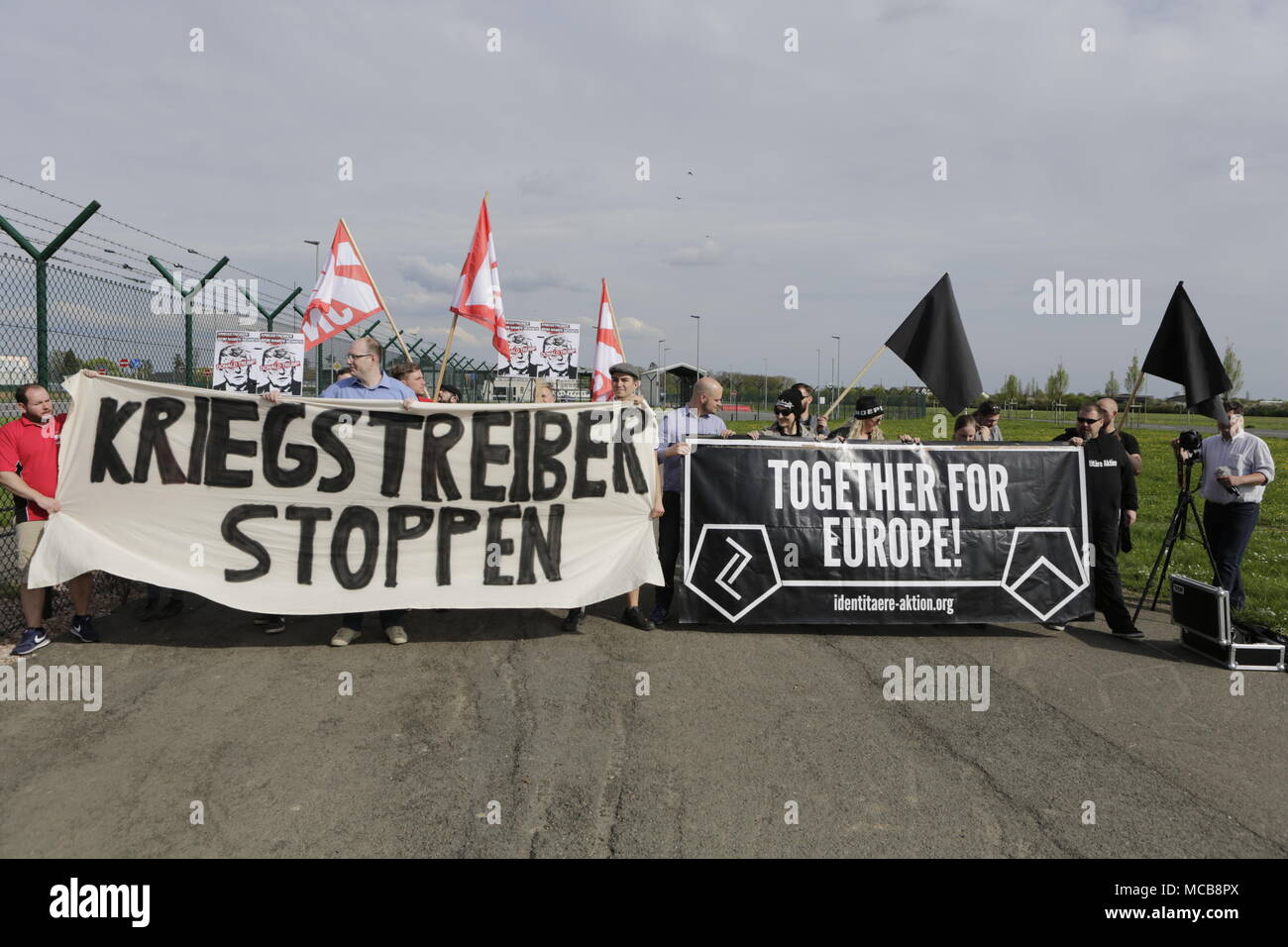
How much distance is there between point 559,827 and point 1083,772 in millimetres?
2524

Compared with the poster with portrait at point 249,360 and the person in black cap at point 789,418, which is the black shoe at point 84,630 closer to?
the person in black cap at point 789,418

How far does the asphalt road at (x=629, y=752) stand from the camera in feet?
11.2

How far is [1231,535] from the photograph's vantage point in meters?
7.02

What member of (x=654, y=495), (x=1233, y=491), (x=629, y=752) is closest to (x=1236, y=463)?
(x=1233, y=491)

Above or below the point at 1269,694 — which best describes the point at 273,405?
above

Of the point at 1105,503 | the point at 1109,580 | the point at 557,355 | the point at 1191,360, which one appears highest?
the point at 557,355

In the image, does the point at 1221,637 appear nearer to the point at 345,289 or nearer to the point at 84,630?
the point at 84,630

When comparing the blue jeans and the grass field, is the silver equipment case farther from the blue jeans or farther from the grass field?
the grass field

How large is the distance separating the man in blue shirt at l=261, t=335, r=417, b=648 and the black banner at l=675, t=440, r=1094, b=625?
2146mm

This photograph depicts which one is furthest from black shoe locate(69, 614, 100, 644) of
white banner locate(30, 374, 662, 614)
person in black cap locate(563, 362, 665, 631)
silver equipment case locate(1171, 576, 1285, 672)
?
silver equipment case locate(1171, 576, 1285, 672)

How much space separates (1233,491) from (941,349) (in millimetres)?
2609

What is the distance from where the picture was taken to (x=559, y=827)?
3.47 m
